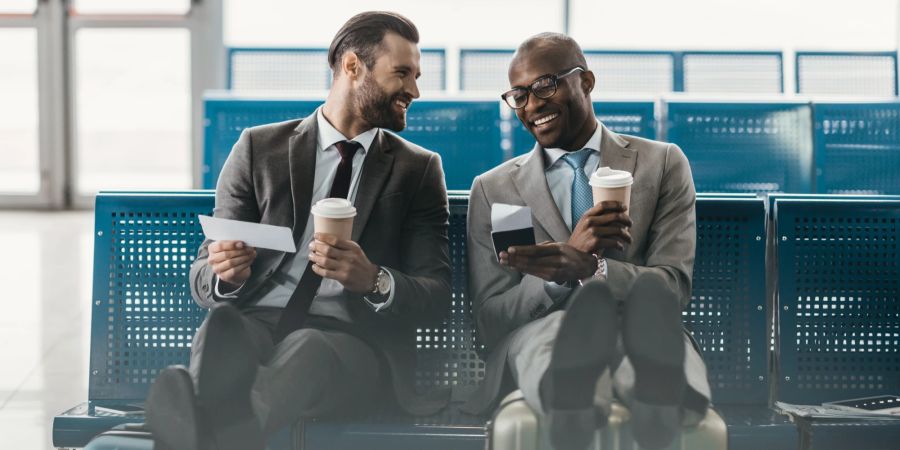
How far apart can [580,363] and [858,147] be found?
3634 mm

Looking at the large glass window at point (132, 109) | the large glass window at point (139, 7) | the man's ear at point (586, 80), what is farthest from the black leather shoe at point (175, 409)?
the large glass window at point (139, 7)

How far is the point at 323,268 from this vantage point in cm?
235

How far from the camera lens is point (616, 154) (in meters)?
2.64

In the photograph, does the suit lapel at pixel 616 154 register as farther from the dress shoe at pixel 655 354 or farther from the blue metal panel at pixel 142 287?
the blue metal panel at pixel 142 287

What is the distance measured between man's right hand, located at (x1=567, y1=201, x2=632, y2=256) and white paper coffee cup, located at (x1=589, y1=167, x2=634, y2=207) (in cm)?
1

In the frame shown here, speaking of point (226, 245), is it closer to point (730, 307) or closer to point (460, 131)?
point (730, 307)

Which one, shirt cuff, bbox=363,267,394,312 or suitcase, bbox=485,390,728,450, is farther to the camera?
shirt cuff, bbox=363,267,394,312

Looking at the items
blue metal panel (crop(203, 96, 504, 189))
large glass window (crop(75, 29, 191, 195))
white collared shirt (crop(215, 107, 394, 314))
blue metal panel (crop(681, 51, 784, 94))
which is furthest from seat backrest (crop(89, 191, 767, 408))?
large glass window (crop(75, 29, 191, 195))

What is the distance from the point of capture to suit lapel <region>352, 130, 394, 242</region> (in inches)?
102

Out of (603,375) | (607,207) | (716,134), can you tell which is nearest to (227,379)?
(603,375)

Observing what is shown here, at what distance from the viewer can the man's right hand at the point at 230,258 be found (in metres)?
2.40

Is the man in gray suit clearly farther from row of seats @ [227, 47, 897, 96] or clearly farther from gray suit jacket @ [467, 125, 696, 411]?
row of seats @ [227, 47, 897, 96]

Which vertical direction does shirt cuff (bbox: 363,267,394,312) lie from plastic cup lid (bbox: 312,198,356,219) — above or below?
below

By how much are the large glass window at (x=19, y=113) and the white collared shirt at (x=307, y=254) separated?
7469 mm
